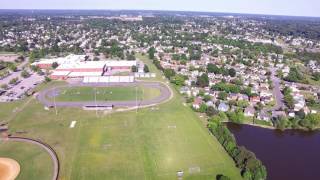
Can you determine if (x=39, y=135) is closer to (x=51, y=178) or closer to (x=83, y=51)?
(x=51, y=178)

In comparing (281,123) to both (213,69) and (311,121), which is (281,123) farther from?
(213,69)

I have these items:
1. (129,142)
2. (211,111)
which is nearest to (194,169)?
(129,142)

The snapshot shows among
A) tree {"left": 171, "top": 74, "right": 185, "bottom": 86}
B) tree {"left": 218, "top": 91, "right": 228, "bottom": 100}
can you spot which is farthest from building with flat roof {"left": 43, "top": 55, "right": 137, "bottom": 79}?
tree {"left": 218, "top": 91, "right": 228, "bottom": 100}

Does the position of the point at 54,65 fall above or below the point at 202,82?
above

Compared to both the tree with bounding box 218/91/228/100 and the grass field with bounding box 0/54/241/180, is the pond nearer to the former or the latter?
the grass field with bounding box 0/54/241/180

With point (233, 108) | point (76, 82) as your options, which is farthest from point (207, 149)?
point (76, 82)

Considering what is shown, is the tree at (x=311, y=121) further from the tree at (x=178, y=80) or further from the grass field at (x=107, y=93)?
the tree at (x=178, y=80)

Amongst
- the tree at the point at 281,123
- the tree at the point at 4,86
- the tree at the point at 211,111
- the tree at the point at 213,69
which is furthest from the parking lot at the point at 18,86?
the tree at the point at 281,123
